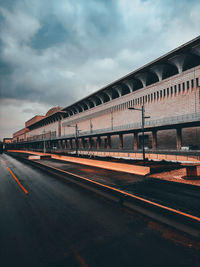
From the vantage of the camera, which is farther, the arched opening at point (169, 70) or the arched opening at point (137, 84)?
the arched opening at point (137, 84)

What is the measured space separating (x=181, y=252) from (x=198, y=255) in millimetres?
400

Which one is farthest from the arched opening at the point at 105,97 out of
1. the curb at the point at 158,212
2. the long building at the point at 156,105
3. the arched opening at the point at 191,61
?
the curb at the point at 158,212

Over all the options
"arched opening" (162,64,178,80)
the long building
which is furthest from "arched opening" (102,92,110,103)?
"arched opening" (162,64,178,80)

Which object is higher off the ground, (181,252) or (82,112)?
(82,112)

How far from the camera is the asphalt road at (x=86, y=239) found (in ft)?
14.3

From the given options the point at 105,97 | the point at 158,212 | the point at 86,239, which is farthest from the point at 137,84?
the point at 86,239

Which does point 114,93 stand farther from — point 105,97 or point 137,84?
point 137,84

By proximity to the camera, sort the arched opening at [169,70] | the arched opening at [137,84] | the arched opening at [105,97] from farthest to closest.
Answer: the arched opening at [105,97] → the arched opening at [137,84] → the arched opening at [169,70]

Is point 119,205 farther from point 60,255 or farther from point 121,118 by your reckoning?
point 121,118

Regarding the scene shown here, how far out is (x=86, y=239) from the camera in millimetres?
5340

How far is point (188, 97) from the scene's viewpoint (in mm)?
47750

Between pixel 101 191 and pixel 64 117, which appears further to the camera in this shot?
pixel 64 117

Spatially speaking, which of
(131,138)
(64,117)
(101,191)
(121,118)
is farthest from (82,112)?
(101,191)

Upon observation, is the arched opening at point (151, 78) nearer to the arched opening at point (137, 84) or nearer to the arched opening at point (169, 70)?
the arched opening at point (137, 84)
